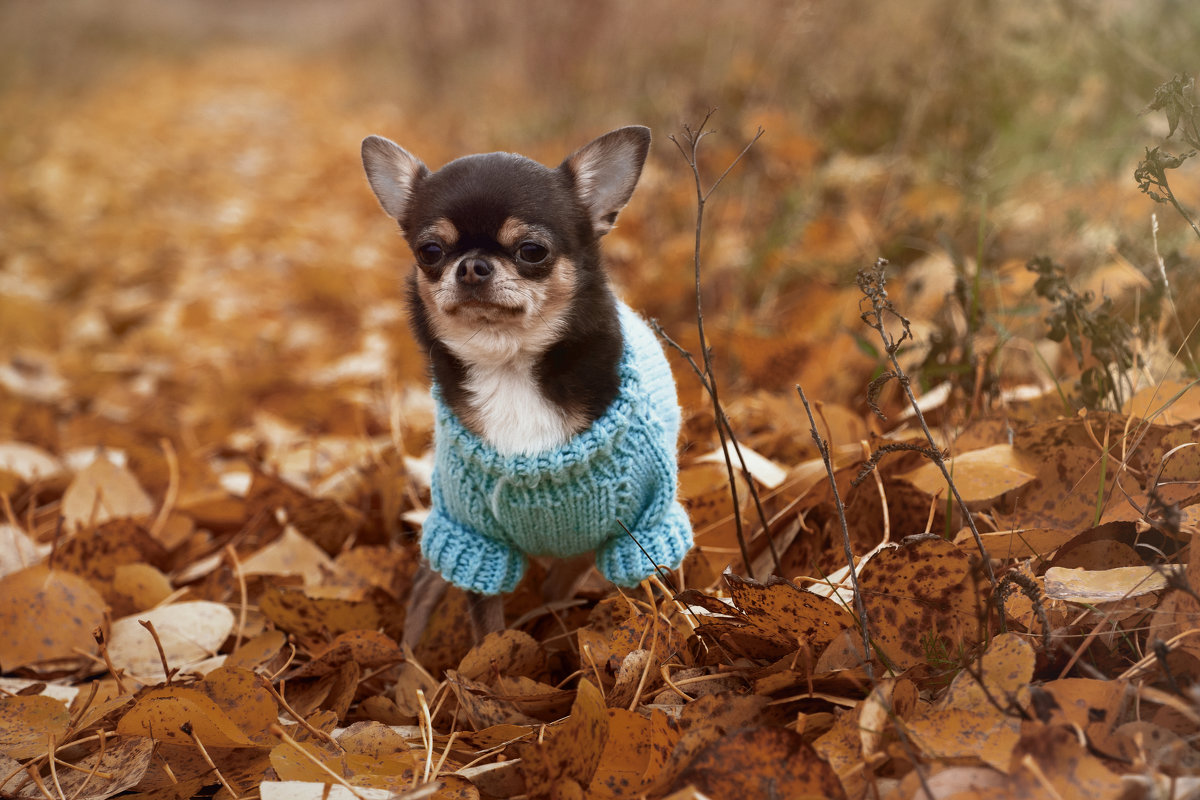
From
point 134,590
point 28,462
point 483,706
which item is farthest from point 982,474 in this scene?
point 28,462

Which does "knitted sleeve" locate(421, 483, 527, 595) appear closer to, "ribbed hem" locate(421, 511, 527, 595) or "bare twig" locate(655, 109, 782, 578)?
"ribbed hem" locate(421, 511, 527, 595)

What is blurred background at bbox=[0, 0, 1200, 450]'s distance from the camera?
9.05ft

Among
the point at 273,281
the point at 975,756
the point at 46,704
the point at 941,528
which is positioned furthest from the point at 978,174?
the point at 273,281

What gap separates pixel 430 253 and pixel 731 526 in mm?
828

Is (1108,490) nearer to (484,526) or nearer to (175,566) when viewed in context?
(484,526)

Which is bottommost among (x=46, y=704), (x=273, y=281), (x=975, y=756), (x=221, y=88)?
(x=221, y=88)

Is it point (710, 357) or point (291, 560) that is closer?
point (710, 357)

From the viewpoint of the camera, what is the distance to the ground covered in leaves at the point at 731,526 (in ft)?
4.08

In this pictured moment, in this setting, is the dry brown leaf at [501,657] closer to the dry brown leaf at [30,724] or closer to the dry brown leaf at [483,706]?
the dry brown leaf at [483,706]

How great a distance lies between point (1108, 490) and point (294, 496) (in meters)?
1.84

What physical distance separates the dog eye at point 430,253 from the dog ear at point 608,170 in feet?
0.94

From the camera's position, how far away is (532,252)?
5.60 feet

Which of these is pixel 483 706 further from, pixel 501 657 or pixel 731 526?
pixel 731 526

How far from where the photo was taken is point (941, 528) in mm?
1778
